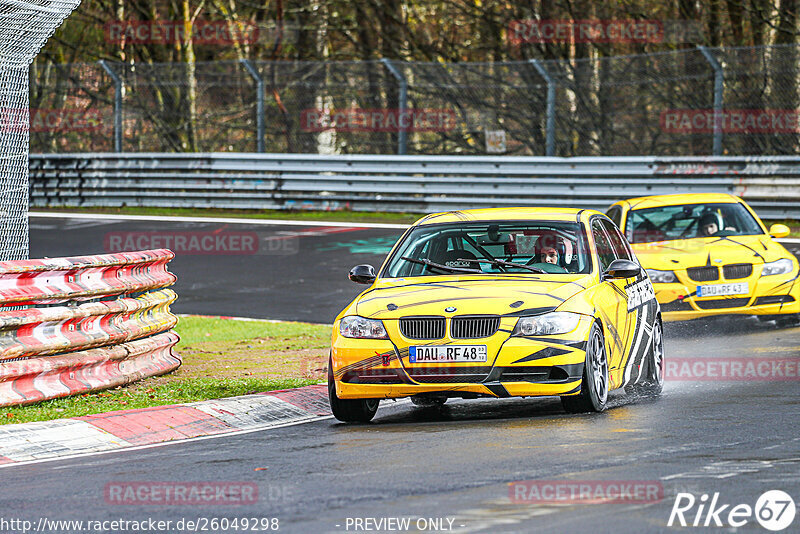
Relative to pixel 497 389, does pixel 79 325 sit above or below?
above

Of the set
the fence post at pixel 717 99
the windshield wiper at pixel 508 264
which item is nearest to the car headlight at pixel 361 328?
the windshield wiper at pixel 508 264

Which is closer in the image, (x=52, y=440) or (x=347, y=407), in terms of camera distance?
(x=52, y=440)

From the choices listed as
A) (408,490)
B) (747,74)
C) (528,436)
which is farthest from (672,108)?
(408,490)

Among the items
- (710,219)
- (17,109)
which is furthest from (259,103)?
(17,109)

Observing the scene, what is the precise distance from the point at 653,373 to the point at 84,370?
4419mm

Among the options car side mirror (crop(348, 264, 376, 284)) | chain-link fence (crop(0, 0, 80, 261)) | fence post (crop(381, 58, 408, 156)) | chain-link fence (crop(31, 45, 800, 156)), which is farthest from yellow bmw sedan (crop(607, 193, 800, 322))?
fence post (crop(381, 58, 408, 156))

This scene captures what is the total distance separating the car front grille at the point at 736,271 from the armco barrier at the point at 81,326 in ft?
19.8

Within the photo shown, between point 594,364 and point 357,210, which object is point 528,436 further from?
point 357,210

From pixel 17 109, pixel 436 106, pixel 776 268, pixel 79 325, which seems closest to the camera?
pixel 79 325

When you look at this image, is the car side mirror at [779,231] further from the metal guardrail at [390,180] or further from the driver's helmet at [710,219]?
the metal guardrail at [390,180]

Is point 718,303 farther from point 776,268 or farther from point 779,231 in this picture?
point 779,231

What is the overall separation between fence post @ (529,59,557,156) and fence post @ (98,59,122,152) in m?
9.80

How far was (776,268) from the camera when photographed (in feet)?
48.1

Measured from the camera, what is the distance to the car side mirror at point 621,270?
9969mm
